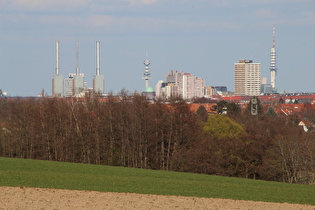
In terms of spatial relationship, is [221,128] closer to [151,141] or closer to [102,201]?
[151,141]

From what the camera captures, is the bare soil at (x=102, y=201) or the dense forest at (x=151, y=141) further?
the dense forest at (x=151, y=141)

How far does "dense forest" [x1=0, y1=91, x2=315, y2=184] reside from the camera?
2306 inches

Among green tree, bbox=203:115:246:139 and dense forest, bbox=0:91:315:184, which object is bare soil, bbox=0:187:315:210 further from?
green tree, bbox=203:115:246:139

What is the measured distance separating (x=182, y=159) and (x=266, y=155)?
8.02 m

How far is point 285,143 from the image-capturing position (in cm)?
6022

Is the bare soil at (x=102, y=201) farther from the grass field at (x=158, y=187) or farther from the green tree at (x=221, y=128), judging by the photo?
the green tree at (x=221, y=128)

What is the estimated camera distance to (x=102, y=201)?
26.5m

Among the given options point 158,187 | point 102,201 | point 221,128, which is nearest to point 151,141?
point 221,128

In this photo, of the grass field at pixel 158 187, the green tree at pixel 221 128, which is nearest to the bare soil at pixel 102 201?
the grass field at pixel 158 187

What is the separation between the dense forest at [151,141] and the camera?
58.6 metres

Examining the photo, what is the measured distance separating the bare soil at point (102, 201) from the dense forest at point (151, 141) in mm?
28917

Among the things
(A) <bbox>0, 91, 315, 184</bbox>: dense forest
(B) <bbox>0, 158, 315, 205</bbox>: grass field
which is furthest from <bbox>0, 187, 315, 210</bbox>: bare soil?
(A) <bbox>0, 91, 315, 184</bbox>: dense forest

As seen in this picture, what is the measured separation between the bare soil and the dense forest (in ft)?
94.9

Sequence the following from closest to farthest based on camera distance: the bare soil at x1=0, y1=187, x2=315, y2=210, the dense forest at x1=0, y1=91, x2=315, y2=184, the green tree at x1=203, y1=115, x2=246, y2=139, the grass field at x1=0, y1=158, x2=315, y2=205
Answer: the bare soil at x1=0, y1=187, x2=315, y2=210 < the grass field at x1=0, y1=158, x2=315, y2=205 < the dense forest at x1=0, y1=91, x2=315, y2=184 < the green tree at x1=203, y1=115, x2=246, y2=139
